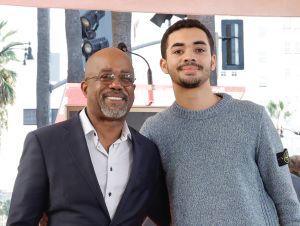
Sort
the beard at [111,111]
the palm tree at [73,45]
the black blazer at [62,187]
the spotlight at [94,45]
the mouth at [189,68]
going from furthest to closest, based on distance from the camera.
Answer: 1. the palm tree at [73,45]
2. the spotlight at [94,45]
3. the mouth at [189,68]
4. the beard at [111,111]
5. the black blazer at [62,187]

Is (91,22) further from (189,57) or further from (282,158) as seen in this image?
(282,158)

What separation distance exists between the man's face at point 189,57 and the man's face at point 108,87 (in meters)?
0.20

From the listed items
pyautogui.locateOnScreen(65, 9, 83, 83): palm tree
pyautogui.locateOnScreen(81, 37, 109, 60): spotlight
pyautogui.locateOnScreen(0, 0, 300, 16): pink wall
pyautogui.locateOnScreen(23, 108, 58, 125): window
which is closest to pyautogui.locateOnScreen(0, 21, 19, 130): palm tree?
pyautogui.locateOnScreen(23, 108, 58, 125): window

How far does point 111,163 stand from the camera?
76.9 inches

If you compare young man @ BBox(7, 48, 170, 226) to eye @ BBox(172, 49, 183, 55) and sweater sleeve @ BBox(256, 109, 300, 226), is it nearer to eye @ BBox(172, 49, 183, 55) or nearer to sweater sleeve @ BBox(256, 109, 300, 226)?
eye @ BBox(172, 49, 183, 55)

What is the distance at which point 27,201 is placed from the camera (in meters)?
1.83

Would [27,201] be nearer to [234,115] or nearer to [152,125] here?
[152,125]

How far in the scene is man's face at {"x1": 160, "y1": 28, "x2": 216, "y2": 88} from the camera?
6.96ft

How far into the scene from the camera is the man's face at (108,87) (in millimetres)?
1997

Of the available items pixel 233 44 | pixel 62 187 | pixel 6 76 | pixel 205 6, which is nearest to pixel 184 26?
pixel 62 187

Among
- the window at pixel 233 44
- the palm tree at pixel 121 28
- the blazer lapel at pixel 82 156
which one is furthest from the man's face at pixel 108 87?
the palm tree at pixel 121 28

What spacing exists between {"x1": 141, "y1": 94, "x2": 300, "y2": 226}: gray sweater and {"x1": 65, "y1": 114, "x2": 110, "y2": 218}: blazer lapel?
1.18 feet

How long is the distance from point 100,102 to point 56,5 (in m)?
1.80

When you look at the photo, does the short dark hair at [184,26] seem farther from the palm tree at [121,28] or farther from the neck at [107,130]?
the palm tree at [121,28]
